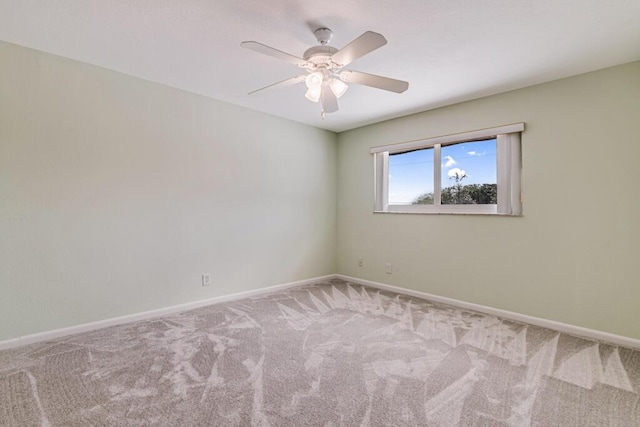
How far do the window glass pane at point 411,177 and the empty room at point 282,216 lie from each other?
3 cm

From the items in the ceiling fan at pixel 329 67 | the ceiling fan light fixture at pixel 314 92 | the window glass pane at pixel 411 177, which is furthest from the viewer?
the window glass pane at pixel 411 177

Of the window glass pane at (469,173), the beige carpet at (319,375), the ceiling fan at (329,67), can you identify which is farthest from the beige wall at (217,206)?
the ceiling fan at (329,67)

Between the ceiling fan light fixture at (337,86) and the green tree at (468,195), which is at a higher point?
the ceiling fan light fixture at (337,86)

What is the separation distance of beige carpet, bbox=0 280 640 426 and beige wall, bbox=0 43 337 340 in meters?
0.41

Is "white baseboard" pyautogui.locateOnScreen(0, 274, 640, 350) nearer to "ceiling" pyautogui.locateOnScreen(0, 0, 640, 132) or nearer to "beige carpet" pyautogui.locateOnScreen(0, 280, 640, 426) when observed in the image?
"beige carpet" pyautogui.locateOnScreen(0, 280, 640, 426)

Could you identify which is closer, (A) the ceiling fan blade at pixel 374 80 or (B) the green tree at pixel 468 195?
(A) the ceiling fan blade at pixel 374 80

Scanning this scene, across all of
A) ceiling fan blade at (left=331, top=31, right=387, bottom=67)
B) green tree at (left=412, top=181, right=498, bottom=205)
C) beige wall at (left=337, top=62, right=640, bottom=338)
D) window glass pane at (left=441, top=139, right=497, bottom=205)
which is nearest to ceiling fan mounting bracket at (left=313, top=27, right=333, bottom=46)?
ceiling fan blade at (left=331, top=31, right=387, bottom=67)

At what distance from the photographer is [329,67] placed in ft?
7.11

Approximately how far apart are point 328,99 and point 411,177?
2104 mm

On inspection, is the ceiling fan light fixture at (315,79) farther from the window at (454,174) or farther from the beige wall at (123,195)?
the window at (454,174)

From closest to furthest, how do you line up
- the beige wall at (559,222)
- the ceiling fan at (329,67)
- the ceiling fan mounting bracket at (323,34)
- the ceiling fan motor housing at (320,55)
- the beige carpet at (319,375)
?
the beige carpet at (319,375)
the ceiling fan at (329,67)
the ceiling fan motor housing at (320,55)
the ceiling fan mounting bracket at (323,34)
the beige wall at (559,222)

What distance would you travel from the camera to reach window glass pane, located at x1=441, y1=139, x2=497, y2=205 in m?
3.38

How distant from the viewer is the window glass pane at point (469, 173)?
11.1 ft

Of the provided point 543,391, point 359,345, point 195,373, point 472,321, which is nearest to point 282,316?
point 359,345
